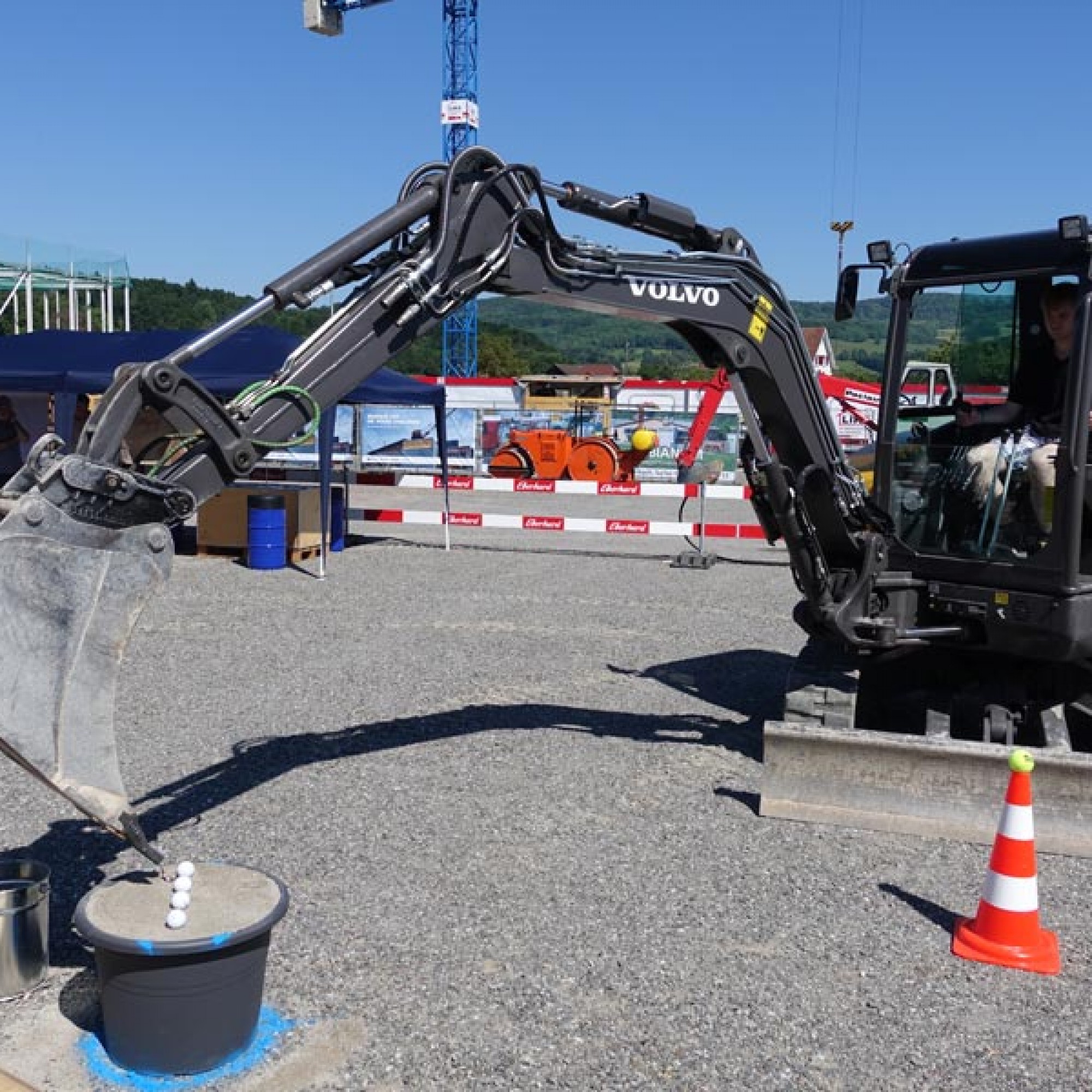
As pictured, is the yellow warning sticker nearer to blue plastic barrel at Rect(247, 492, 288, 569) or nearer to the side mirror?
the side mirror

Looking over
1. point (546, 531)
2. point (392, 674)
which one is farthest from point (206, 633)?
point (546, 531)

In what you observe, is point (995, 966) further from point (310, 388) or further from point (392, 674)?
point (392, 674)

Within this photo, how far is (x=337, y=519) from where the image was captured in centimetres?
1664

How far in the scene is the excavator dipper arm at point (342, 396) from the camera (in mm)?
3910

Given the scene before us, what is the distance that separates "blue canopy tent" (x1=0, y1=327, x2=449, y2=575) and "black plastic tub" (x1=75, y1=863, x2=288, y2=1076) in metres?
9.17

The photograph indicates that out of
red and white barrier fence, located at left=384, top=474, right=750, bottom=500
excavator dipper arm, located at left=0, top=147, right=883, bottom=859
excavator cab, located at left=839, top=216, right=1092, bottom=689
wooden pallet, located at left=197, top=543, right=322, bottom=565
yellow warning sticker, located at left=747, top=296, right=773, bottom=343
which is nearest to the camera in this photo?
excavator dipper arm, located at left=0, top=147, right=883, bottom=859

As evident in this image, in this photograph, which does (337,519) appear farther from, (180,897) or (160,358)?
(180,897)

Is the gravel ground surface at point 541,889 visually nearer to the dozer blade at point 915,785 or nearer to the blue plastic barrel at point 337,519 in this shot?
the dozer blade at point 915,785

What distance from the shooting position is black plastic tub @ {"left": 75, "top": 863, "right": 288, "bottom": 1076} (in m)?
3.74

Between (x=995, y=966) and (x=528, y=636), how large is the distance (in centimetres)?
665

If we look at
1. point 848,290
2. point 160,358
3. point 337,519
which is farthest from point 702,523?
point 848,290

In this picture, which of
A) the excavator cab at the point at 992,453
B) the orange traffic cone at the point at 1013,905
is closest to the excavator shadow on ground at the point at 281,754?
the excavator cab at the point at 992,453

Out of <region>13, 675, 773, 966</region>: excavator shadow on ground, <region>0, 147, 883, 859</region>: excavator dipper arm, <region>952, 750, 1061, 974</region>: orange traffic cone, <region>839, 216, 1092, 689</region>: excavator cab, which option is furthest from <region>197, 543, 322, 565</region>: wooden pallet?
<region>952, 750, 1061, 974</region>: orange traffic cone

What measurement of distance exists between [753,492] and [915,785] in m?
1.82
